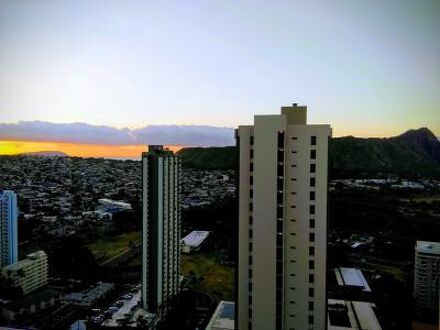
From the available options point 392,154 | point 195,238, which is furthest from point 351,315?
point 195,238

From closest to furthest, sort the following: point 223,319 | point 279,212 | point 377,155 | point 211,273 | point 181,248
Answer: point 279,212 < point 223,319 < point 377,155 < point 211,273 < point 181,248

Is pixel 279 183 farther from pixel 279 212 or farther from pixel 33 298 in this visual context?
pixel 33 298

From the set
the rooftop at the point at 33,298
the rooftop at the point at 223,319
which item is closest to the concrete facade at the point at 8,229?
the rooftop at the point at 33,298

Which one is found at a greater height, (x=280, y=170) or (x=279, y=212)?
(x=280, y=170)

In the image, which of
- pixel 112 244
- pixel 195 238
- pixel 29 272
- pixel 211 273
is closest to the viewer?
pixel 29 272

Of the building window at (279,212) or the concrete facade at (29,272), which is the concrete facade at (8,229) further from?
the building window at (279,212)

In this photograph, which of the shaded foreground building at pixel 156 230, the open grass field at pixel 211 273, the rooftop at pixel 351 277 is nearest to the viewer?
the shaded foreground building at pixel 156 230

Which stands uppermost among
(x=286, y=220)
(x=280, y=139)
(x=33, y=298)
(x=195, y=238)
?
(x=280, y=139)
